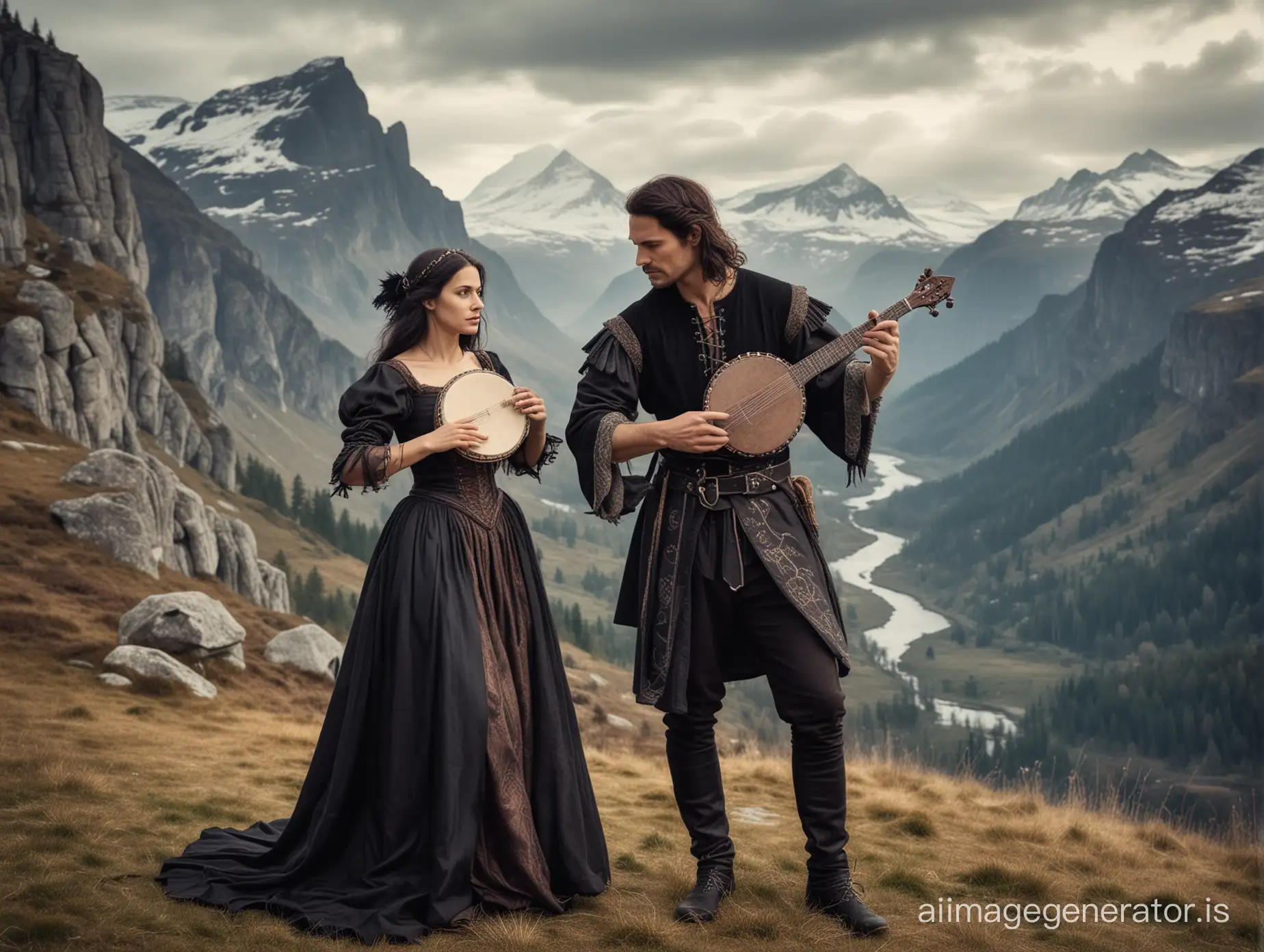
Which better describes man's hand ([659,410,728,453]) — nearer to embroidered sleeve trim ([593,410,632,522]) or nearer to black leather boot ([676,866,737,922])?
embroidered sleeve trim ([593,410,632,522])

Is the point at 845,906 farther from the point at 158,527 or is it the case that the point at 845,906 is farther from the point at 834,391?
the point at 158,527

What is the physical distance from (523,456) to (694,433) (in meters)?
1.33

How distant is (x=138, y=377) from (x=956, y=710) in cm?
9615

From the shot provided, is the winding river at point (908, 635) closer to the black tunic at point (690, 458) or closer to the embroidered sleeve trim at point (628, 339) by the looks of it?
the black tunic at point (690, 458)

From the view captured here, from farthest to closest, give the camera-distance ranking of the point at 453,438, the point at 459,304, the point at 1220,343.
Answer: the point at 1220,343 < the point at 459,304 < the point at 453,438

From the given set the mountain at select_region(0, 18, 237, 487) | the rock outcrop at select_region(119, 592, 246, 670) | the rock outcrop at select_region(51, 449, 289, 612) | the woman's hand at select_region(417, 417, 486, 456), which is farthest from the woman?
the mountain at select_region(0, 18, 237, 487)

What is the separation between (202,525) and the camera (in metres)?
49.4

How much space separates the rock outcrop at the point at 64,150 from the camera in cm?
8819

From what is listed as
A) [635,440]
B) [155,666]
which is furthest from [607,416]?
[155,666]

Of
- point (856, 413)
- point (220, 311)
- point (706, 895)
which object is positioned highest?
point (220, 311)

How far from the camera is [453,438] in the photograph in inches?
235

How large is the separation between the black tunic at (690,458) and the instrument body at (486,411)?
493mm

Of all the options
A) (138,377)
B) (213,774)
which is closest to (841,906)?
(213,774)

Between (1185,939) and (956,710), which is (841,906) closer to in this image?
(1185,939)
